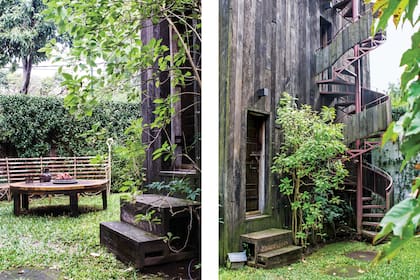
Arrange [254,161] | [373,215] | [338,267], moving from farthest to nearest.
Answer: [254,161]
[338,267]
[373,215]

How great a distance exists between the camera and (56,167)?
1.42m

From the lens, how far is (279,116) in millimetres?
1502

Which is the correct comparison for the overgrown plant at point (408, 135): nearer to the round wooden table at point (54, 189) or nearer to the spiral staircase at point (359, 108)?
the spiral staircase at point (359, 108)

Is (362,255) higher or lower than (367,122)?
lower

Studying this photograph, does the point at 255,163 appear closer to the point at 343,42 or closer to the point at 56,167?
the point at 343,42

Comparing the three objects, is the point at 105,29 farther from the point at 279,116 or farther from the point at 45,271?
the point at 45,271

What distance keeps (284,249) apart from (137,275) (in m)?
0.62

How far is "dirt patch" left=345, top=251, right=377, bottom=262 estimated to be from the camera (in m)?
1.18

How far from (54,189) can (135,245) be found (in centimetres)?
45

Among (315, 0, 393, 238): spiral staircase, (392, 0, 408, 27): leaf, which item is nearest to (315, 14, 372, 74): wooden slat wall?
(315, 0, 393, 238): spiral staircase

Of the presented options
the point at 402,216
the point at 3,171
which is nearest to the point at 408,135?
the point at 402,216

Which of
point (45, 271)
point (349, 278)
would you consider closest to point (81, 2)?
point (45, 271)

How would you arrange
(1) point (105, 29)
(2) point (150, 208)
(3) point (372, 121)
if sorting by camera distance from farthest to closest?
(2) point (150, 208)
(1) point (105, 29)
(3) point (372, 121)

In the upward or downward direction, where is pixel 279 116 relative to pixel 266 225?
upward
